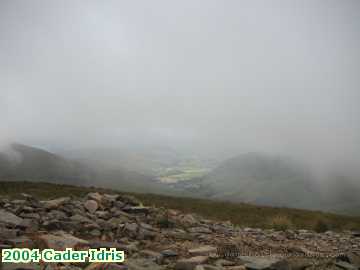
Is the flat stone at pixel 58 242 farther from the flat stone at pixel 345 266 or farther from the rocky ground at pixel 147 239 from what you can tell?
the flat stone at pixel 345 266

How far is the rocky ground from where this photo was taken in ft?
30.1

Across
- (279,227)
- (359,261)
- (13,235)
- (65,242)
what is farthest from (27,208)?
(279,227)

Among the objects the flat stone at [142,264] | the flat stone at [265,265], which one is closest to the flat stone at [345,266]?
the flat stone at [265,265]

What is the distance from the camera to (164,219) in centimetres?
1609

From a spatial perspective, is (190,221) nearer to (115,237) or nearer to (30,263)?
(115,237)

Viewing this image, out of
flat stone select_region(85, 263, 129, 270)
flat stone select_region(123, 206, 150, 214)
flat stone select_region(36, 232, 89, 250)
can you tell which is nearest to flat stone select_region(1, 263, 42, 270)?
flat stone select_region(85, 263, 129, 270)

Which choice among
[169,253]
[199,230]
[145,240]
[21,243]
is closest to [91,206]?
[145,240]

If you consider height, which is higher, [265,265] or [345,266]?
[265,265]

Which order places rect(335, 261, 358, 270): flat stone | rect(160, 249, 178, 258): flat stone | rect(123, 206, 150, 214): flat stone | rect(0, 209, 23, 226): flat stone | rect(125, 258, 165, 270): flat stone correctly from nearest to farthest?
rect(125, 258, 165, 270): flat stone, rect(335, 261, 358, 270): flat stone, rect(160, 249, 178, 258): flat stone, rect(0, 209, 23, 226): flat stone, rect(123, 206, 150, 214): flat stone

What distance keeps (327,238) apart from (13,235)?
17.5 meters

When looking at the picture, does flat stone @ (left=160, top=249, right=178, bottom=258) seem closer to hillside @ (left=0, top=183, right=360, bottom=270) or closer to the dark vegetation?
hillside @ (left=0, top=183, right=360, bottom=270)

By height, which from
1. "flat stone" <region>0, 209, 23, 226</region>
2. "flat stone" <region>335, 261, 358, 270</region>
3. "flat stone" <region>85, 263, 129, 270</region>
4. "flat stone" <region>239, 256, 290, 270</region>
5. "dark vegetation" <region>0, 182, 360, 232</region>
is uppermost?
"flat stone" <region>0, 209, 23, 226</region>

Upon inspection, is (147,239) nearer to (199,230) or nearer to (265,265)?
(199,230)

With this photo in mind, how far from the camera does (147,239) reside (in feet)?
43.0
